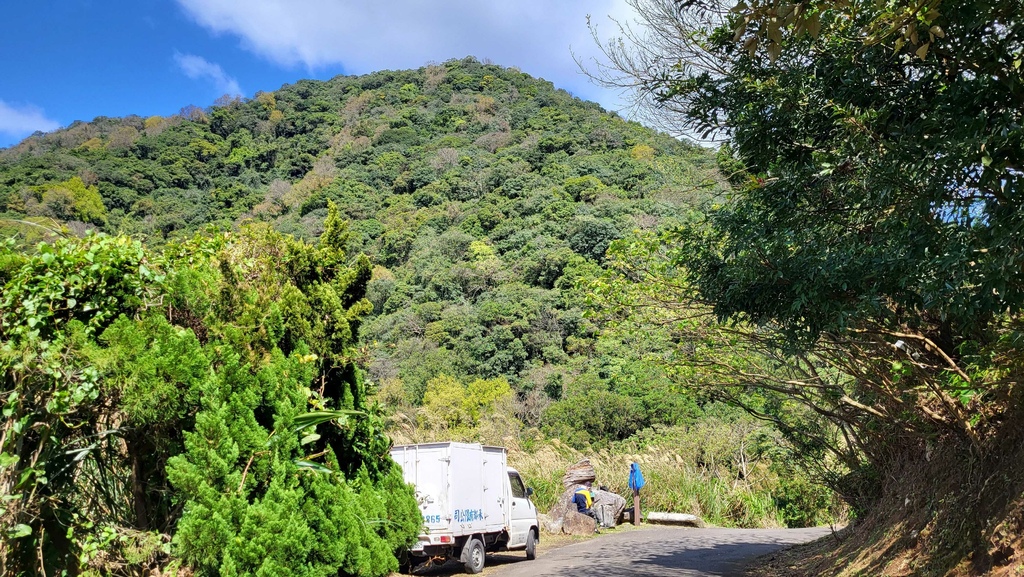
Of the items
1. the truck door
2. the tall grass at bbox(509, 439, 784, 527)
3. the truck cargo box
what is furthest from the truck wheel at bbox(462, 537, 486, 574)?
the tall grass at bbox(509, 439, 784, 527)

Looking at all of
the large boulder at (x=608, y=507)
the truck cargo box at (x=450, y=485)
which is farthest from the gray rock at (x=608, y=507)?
the truck cargo box at (x=450, y=485)

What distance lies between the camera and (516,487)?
651 inches

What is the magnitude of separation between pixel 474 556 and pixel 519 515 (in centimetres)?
220

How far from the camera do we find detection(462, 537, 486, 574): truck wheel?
14.0 metres

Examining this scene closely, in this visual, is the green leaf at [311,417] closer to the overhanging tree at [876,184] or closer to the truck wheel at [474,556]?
the overhanging tree at [876,184]

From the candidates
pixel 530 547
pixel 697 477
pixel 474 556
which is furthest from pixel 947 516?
pixel 697 477

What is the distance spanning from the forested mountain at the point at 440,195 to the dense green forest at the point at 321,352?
0.22m

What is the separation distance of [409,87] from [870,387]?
98706mm

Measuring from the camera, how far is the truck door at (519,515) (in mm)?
15780

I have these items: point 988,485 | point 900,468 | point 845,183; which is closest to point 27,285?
point 845,183

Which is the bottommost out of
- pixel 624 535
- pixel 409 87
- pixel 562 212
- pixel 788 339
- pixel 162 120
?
pixel 624 535

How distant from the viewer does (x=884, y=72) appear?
6836 mm

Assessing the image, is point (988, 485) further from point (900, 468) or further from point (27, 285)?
point (27, 285)

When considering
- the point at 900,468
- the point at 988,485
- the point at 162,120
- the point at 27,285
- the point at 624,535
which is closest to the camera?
the point at 27,285
